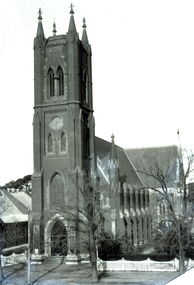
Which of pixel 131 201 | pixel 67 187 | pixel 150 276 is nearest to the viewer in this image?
pixel 150 276

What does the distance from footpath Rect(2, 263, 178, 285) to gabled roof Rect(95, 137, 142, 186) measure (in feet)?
53.5

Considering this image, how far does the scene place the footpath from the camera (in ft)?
59.2

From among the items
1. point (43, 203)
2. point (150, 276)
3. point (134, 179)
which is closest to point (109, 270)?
point (150, 276)

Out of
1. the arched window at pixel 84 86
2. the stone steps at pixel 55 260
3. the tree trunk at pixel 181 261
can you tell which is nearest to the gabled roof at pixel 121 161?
the arched window at pixel 84 86

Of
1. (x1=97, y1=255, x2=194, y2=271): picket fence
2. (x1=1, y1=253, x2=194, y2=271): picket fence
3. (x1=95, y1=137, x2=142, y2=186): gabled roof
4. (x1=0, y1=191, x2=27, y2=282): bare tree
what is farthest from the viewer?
(x1=95, y1=137, x2=142, y2=186): gabled roof

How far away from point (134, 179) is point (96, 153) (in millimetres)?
10134

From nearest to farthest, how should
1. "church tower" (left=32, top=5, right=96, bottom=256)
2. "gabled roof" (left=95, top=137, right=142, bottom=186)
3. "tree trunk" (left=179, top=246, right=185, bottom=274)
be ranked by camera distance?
"tree trunk" (left=179, top=246, right=185, bottom=274)
"church tower" (left=32, top=5, right=96, bottom=256)
"gabled roof" (left=95, top=137, right=142, bottom=186)

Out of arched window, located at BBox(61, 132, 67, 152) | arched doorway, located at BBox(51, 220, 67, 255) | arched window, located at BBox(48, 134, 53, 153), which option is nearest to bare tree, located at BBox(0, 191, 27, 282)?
arched doorway, located at BBox(51, 220, 67, 255)

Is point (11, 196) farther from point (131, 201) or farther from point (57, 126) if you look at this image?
point (131, 201)

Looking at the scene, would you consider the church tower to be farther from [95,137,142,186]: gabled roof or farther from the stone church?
[95,137,142,186]: gabled roof

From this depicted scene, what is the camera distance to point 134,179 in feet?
153

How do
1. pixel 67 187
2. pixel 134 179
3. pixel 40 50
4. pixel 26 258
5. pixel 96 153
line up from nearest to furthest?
1. pixel 26 258
2. pixel 67 187
3. pixel 40 50
4. pixel 96 153
5. pixel 134 179

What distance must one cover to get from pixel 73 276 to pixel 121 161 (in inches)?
1096

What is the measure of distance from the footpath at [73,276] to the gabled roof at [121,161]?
→ 1629 centimetres
